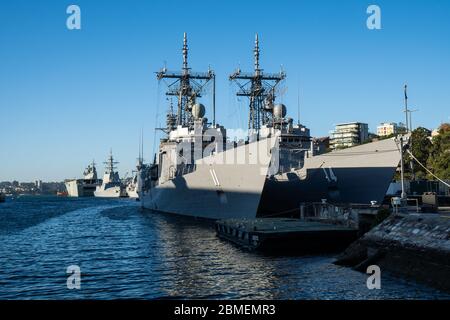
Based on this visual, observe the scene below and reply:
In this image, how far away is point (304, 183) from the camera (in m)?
31.0

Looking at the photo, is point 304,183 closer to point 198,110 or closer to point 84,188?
point 198,110

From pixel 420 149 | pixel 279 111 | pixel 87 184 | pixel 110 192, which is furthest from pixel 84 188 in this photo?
pixel 279 111

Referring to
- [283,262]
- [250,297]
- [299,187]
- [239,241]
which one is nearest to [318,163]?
[299,187]

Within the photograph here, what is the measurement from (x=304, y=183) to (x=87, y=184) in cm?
15033

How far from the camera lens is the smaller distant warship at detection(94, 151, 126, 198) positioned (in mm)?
151750

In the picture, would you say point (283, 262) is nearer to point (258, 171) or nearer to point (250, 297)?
point (250, 297)

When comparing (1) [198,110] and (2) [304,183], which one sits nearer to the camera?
(2) [304,183]

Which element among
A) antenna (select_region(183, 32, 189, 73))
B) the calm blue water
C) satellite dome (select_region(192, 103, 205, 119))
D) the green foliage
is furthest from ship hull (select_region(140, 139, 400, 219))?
the green foliage

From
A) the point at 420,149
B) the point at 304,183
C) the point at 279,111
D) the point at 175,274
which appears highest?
the point at 279,111

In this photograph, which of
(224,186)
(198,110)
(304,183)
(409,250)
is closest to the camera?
(409,250)

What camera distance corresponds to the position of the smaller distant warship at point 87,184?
170250mm

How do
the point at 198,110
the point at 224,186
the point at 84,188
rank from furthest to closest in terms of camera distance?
1. the point at 84,188
2. the point at 198,110
3. the point at 224,186

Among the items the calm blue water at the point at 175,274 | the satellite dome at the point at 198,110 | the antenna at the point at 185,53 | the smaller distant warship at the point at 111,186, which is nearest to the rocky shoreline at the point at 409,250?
the calm blue water at the point at 175,274

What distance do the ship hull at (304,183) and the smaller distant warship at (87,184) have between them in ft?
466
